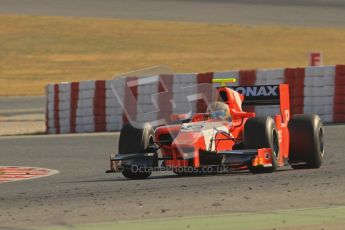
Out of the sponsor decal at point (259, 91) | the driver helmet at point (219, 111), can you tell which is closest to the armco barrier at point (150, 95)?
the sponsor decal at point (259, 91)

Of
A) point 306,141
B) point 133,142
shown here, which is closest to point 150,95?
point 306,141

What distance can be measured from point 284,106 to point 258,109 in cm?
687

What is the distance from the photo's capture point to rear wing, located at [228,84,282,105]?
1329 centimetres

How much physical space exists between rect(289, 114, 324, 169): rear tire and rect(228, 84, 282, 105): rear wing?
446mm

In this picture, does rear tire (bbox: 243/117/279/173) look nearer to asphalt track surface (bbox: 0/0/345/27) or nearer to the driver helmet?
the driver helmet

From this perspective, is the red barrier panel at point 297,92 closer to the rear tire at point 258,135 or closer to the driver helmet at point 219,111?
the driver helmet at point 219,111

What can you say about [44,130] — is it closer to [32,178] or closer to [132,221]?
[32,178]

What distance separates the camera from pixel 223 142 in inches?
481

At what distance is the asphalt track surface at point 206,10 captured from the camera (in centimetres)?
4500

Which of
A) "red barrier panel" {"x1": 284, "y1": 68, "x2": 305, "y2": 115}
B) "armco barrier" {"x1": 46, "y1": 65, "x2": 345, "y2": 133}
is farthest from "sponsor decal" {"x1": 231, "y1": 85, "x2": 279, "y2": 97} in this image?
"red barrier panel" {"x1": 284, "y1": 68, "x2": 305, "y2": 115}

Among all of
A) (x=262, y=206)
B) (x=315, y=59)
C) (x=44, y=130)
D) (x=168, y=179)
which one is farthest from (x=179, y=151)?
(x=315, y=59)

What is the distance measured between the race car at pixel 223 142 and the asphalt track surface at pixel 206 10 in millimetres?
31156

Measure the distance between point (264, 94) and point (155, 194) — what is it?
338 cm

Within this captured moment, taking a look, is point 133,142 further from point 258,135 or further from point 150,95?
point 150,95
